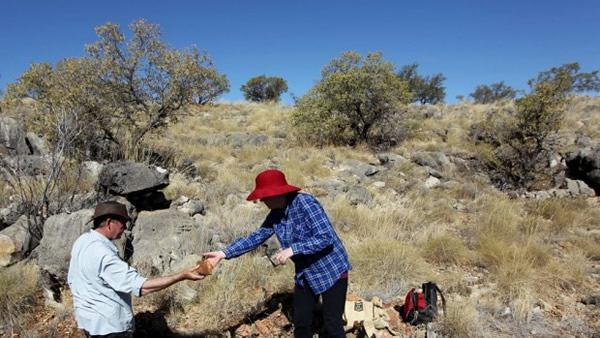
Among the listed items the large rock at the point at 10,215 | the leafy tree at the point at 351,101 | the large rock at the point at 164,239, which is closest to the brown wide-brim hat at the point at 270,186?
the large rock at the point at 164,239

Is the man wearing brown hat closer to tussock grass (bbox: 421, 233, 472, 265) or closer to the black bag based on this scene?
the black bag

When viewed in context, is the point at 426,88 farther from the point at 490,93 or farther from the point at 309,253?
the point at 309,253

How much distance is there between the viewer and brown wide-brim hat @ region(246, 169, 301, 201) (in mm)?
2600

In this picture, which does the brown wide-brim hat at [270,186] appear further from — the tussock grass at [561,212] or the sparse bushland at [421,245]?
the tussock grass at [561,212]

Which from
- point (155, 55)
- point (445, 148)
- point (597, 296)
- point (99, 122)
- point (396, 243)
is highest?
point (155, 55)

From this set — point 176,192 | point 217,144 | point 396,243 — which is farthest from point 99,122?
point 396,243

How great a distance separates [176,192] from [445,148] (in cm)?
906

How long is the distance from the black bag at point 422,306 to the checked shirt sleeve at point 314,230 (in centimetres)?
155

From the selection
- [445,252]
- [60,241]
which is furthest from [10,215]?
[445,252]

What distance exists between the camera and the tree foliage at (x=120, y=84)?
794 centimetres

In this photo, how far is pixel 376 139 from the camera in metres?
12.7

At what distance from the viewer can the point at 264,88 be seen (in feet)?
108

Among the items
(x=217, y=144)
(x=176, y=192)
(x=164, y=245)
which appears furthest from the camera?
(x=217, y=144)

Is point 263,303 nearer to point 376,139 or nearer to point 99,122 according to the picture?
point 99,122
